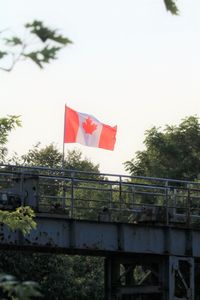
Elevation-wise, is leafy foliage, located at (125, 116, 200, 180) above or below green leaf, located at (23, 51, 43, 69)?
above

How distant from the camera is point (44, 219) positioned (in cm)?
2577

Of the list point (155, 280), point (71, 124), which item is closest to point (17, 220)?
point (155, 280)

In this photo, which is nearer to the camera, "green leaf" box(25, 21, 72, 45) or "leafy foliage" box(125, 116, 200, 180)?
"green leaf" box(25, 21, 72, 45)

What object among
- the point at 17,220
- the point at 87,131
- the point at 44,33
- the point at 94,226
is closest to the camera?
the point at 44,33

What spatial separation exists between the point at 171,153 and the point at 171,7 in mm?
64346

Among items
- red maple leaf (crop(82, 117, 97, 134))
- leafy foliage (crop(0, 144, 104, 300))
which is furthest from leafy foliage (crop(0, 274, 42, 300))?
leafy foliage (crop(0, 144, 104, 300))

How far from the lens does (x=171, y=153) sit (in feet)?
231

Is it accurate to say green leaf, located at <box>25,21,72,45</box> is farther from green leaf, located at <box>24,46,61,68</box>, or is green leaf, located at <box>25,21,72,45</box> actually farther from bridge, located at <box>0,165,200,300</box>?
bridge, located at <box>0,165,200,300</box>

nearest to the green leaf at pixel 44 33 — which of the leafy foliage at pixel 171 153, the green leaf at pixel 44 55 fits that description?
the green leaf at pixel 44 55

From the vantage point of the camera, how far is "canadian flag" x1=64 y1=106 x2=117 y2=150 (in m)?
41.3

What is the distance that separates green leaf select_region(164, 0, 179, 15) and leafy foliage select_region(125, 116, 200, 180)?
60675 mm

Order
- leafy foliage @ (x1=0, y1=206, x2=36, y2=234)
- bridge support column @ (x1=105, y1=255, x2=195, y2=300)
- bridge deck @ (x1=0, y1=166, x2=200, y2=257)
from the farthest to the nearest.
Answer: bridge support column @ (x1=105, y1=255, x2=195, y2=300) < bridge deck @ (x1=0, y1=166, x2=200, y2=257) < leafy foliage @ (x1=0, y1=206, x2=36, y2=234)

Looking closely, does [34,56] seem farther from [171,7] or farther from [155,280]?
[155,280]

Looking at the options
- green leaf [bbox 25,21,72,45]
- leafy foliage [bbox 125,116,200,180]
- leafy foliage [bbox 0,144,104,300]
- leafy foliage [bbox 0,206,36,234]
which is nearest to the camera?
green leaf [bbox 25,21,72,45]
